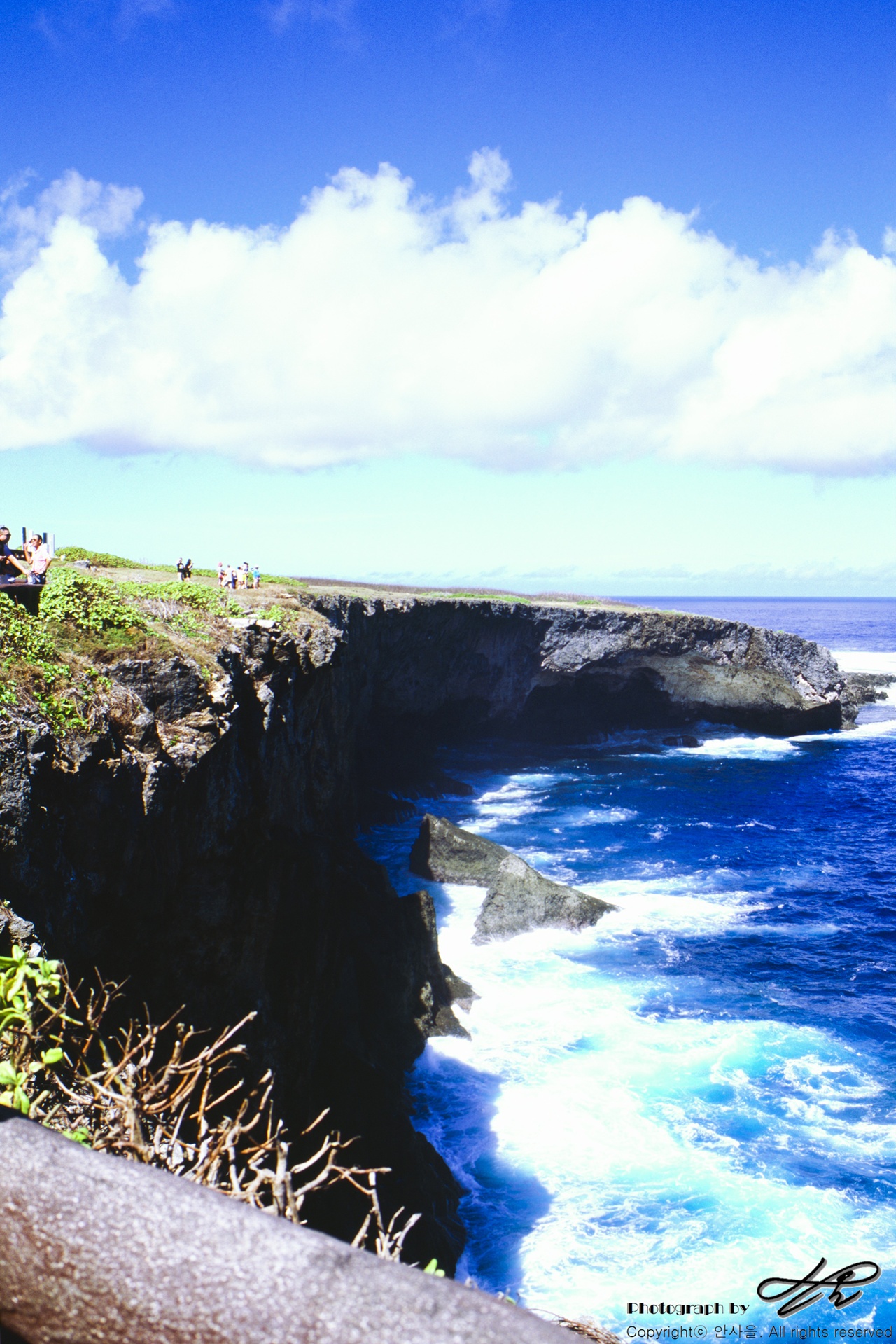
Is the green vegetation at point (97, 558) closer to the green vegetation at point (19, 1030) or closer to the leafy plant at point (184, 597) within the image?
the leafy plant at point (184, 597)

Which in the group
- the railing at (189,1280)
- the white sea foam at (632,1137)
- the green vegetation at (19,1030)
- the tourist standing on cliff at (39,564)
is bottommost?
the white sea foam at (632,1137)

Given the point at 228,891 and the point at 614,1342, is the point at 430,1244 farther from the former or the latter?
the point at 614,1342

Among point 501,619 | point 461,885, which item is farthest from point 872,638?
point 461,885

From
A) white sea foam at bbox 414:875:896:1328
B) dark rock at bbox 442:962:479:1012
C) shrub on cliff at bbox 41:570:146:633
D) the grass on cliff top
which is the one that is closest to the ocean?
white sea foam at bbox 414:875:896:1328

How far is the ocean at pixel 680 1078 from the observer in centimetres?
1420

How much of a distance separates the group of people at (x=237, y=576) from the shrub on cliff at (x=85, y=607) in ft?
33.4

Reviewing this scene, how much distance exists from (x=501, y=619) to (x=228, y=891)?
37.5m

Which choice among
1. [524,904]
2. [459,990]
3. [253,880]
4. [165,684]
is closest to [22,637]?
[165,684]

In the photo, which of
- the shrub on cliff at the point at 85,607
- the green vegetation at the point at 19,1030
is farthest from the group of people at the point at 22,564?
the green vegetation at the point at 19,1030

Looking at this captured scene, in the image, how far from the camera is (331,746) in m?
27.7

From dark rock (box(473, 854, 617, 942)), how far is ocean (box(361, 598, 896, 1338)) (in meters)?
0.56

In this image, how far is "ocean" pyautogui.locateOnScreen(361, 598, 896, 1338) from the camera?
559 inches

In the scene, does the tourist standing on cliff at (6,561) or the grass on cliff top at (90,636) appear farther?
the tourist standing on cliff at (6,561)

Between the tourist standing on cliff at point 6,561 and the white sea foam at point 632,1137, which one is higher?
the tourist standing on cliff at point 6,561
